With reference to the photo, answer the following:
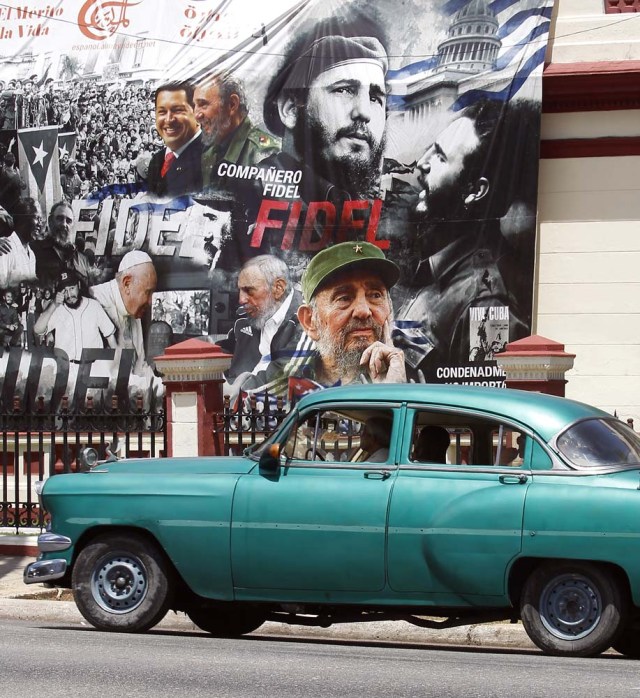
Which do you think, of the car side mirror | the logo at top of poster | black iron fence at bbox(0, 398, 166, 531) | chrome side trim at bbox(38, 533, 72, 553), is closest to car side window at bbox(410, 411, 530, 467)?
the car side mirror

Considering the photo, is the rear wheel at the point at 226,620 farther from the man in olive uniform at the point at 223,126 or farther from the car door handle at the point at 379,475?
the man in olive uniform at the point at 223,126

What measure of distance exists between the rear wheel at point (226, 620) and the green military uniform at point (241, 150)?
32.4 feet

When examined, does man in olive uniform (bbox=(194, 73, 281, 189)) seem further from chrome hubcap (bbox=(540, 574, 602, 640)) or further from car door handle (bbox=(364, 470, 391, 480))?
chrome hubcap (bbox=(540, 574, 602, 640))

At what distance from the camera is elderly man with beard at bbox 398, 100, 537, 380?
693 inches

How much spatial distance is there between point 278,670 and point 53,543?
2.23 meters

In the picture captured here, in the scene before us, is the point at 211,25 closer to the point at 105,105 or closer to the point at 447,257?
the point at 105,105

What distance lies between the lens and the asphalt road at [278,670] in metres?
6.68

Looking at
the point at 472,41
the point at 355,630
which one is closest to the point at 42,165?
the point at 472,41

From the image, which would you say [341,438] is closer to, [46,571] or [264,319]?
[46,571]

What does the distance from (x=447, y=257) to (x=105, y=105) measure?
4.87 m

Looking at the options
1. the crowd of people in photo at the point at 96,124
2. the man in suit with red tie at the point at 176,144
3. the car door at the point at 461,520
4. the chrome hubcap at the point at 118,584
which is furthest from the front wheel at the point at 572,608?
the crowd of people in photo at the point at 96,124

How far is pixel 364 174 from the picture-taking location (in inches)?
713

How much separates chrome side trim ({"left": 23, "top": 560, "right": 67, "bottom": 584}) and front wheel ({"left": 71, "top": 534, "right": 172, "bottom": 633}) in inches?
3.8

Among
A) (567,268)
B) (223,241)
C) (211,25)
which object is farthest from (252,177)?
(567,268)
